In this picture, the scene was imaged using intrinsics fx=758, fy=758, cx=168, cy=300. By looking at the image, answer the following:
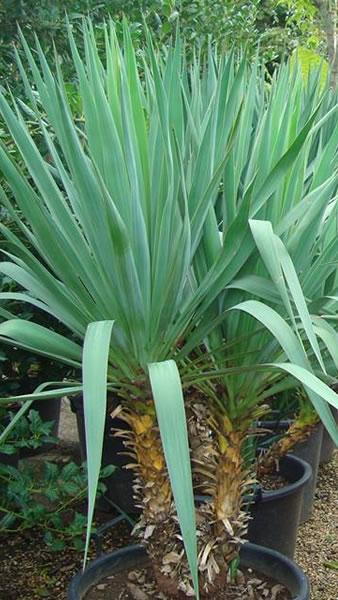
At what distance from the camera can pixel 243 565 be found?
1.74 metres

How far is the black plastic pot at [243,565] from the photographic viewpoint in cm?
161

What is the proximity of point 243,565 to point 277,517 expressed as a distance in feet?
1.81

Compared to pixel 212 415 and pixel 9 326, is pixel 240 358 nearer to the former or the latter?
pixel 212 415

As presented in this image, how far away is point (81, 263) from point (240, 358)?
0.34m

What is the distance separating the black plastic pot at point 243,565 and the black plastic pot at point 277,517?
47cm

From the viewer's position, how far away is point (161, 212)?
4.38 ft

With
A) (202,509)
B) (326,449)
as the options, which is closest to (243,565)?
(202,509)

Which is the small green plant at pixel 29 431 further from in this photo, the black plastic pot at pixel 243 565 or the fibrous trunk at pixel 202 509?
the fibrous trunk at pixel 202 509

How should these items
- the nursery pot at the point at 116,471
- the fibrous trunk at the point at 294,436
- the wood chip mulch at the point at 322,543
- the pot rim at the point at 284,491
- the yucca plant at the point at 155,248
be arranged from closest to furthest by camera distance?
the yucca plant at the point at 155,248, the fibrous trunk at the point at 294,436, the pot rim at the point at 284,491, the wood chip mulch at the point at 322,543, the nursery pot at the point at 116,471

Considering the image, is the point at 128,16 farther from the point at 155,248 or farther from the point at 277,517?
the point at 155,248

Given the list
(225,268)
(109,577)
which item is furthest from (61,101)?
(109,577)

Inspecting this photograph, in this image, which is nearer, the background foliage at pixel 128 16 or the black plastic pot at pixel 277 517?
the black plastic pot at pixel 277 517

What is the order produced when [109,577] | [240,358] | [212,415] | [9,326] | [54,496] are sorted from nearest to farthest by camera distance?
1. [9,326]
2. [240,358]
3. [212,415]
4. [109,577]
5. [54,496]

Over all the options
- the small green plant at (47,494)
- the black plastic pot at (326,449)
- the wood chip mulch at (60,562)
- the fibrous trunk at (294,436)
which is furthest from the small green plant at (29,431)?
the black plastic pot at (326,449)
